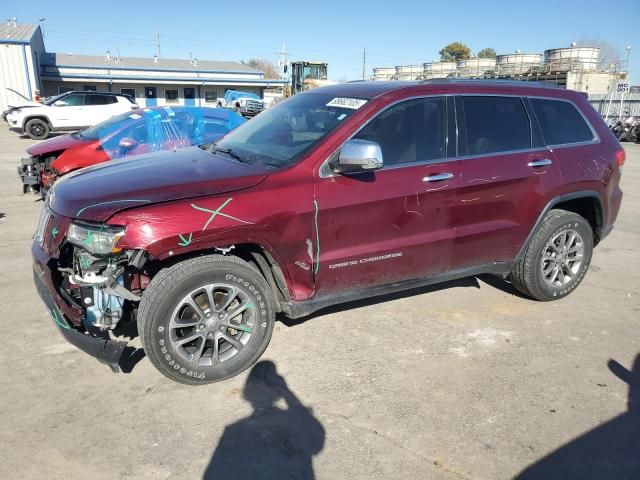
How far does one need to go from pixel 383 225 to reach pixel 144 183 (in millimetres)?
1632

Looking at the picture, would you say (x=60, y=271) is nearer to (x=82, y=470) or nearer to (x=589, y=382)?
(x=82, y=470)

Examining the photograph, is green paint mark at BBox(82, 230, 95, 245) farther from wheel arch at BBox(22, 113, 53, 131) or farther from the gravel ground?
wheel arch at BBox(22, 113, 53, 131)

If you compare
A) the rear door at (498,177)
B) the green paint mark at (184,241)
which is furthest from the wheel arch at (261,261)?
the rear door at (498,177)

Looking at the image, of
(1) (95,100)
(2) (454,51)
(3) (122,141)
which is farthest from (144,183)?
(2) (454,51)

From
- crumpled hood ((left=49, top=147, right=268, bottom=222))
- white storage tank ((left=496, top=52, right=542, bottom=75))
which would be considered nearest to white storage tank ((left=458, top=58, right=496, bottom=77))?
white storage tank ((left=496, top=52, right=542, bottom=75))

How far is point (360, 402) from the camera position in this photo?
10.2ft

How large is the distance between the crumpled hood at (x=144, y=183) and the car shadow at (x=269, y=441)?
1333 millimetres

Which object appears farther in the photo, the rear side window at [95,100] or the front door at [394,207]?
the rear side window at [95,100]

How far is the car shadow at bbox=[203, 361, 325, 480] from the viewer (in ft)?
8.36

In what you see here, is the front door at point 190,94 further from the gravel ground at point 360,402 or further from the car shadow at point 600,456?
the car shadow at point 600,456

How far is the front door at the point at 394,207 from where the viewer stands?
3408 mm

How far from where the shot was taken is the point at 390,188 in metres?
3.53

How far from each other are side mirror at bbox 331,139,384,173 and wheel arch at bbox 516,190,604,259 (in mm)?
1834

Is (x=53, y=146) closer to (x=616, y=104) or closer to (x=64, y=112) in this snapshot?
(x=64, y=112)
